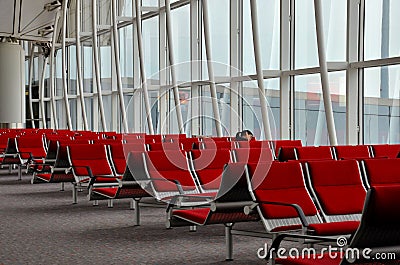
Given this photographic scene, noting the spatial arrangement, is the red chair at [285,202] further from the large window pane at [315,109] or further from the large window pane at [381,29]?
the large window pane at [315,109]

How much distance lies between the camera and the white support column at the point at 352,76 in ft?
47.7

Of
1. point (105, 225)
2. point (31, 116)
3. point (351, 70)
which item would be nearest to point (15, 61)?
point (31, 116)

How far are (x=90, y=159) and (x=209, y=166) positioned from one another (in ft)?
10.7

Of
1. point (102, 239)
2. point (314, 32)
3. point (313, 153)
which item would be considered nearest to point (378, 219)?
point (102, 239)

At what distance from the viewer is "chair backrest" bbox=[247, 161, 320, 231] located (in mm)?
6195

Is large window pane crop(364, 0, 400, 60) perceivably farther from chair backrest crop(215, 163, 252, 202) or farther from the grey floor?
chair backrest crop(215, 163, 252, 202)

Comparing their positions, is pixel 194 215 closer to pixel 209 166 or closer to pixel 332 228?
pixel 332 228

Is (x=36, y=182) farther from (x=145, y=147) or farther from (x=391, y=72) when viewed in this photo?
(x=391, y=72)

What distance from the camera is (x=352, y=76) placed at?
14.6 m

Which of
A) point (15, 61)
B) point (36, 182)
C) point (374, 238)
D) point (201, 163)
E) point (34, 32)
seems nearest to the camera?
point (374, 238)

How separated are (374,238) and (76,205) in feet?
25.5

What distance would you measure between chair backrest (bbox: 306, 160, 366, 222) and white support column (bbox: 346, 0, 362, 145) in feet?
26.8

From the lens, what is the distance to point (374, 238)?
4293 mm

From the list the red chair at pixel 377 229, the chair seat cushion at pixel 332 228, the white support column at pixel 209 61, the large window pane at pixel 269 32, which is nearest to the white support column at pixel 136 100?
the white support column at pixel 209 61
